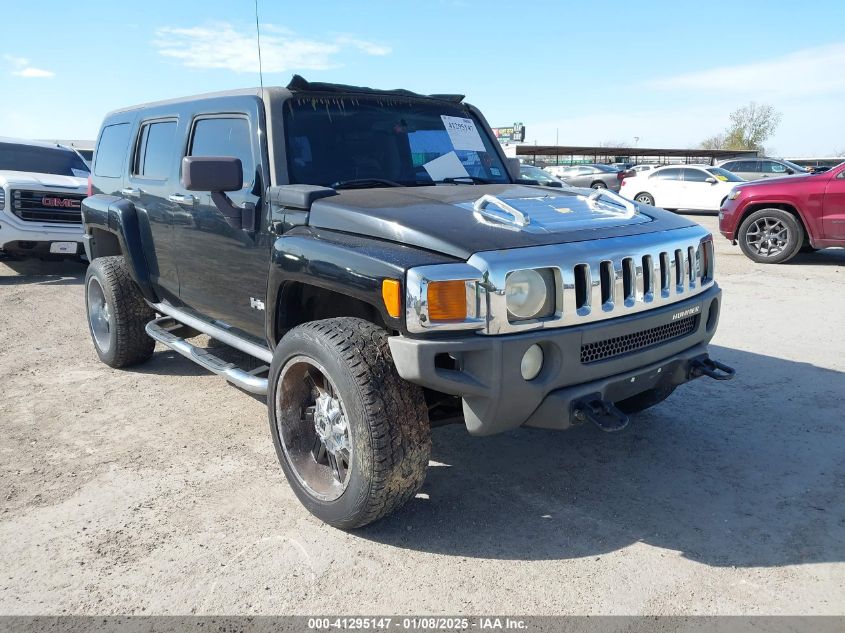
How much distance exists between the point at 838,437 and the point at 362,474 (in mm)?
2869

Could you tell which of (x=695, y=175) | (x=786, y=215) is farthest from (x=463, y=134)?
(x=695, y=175)

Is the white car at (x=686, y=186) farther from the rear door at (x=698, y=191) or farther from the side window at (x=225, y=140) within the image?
the side window at (x=225, y=140)

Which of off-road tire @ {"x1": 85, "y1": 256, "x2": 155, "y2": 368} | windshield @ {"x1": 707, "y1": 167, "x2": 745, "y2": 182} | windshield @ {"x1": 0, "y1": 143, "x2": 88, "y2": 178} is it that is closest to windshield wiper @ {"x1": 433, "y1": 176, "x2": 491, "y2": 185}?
off-road tire @ {"x1": 85, "y1": 256, "x2": 155, "y2": 368}

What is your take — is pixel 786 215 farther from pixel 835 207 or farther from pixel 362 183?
pixel 362 183

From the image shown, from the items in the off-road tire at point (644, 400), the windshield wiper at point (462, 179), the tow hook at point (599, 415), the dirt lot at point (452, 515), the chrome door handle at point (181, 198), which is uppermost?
the windshield wiper at point (462, 179)

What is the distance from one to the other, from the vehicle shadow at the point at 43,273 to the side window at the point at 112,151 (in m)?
4.13

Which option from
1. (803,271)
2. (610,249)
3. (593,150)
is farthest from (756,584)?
(593,150)

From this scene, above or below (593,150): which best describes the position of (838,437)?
below

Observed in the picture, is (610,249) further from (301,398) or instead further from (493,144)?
(493,144)

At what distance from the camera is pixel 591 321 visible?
2.72m

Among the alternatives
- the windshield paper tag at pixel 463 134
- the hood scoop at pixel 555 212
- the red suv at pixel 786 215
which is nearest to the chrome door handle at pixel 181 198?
→ the windshield paper tag at pixel 463 134

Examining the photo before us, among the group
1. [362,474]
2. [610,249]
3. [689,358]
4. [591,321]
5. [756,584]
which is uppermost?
[610,249]

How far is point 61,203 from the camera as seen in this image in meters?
9.34

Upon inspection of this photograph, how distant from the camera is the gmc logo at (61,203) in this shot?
919 centimetres
